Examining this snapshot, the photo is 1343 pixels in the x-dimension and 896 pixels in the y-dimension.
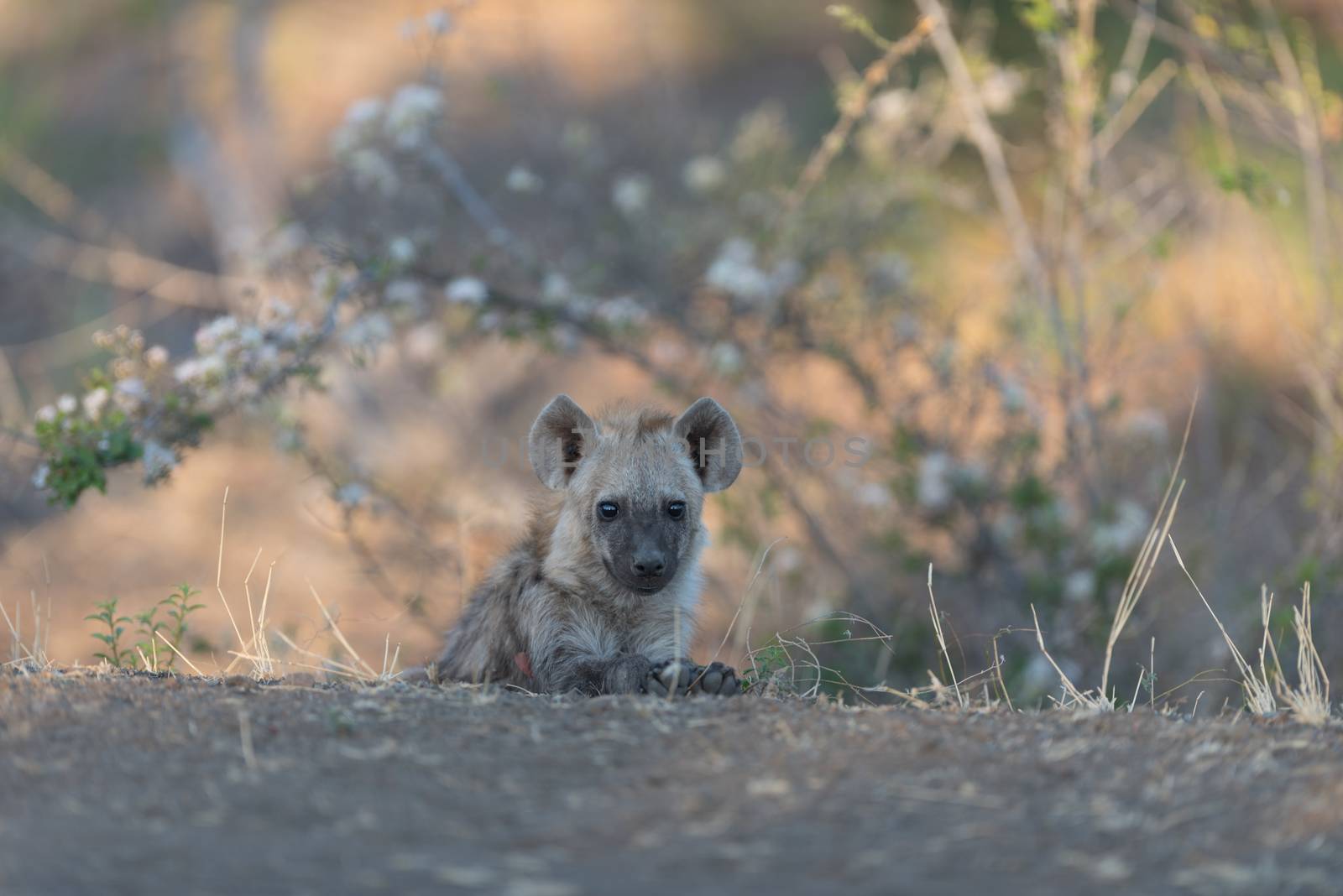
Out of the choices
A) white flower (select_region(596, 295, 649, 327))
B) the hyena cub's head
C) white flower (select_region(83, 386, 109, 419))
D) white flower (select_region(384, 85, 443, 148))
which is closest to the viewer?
the hyena cub's head

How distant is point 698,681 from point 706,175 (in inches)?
187

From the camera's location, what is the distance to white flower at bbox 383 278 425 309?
22.9ft

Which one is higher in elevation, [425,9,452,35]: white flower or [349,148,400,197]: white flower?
[425,9,452,35]: white flower

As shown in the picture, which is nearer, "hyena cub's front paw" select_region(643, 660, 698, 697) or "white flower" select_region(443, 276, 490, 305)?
"hyena cub's front paw" select_region(643, 660, 698, 697)

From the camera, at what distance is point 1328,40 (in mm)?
13484

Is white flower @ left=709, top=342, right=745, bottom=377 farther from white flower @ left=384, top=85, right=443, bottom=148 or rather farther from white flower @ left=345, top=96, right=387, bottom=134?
white flower @ left=345, top=96, right=387, bottom=134

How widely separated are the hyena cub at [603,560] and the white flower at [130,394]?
1.76 m

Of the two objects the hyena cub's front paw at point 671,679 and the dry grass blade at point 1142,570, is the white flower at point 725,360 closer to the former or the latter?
the dry grass blade at point 1142,570

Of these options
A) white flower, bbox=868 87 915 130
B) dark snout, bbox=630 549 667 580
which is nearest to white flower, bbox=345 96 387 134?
white flower, bbox=868 87 915 130

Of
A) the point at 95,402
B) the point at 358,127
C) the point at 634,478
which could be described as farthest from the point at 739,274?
the point at 95,402

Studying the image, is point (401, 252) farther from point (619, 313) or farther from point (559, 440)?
point (559, 440)

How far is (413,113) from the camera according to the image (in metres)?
7.11

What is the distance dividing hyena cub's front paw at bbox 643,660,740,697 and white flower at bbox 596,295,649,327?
3.62 meters

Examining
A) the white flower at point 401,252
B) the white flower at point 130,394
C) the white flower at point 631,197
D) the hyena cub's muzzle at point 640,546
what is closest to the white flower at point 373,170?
the white flower at point 401,252
